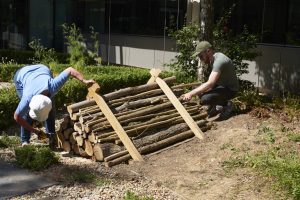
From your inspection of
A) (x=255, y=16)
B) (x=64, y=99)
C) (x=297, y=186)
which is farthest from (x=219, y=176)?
(x=255, y=16)

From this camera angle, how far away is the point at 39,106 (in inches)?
255

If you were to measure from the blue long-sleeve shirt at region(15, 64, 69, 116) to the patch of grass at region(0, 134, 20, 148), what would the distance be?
0.86 meters

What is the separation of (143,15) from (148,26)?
21.7 inches

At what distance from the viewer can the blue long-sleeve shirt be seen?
684 centimetres

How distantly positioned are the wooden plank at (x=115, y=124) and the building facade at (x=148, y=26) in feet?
18.9

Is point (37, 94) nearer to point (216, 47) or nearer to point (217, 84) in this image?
point (217, 84)

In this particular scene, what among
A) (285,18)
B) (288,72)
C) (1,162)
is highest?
(285,18)

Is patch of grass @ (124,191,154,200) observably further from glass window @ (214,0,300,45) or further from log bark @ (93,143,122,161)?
glass window @ (214,0,300,45)

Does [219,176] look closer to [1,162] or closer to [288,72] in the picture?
[1,162]

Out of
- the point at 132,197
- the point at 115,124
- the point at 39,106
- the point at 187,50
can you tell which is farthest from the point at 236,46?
the point at 132,197

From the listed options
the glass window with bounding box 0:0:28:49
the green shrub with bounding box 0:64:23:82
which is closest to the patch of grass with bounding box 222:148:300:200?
the green shrub with bounding box 0:64:23:82

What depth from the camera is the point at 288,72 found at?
39.3ft

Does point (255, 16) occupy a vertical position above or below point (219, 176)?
above

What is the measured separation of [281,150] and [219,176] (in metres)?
1.08
